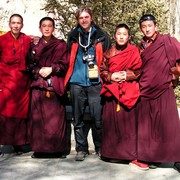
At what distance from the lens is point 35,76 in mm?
4164

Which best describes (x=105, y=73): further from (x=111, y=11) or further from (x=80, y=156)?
(x=111, y=11)

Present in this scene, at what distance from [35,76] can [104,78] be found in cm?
86

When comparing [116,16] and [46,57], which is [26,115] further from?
[116,16]

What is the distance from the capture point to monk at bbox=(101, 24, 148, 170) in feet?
12.6

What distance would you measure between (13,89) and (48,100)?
457mm

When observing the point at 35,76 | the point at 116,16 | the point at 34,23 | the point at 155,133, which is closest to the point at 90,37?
the point at 35,76

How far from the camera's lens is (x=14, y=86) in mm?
4242

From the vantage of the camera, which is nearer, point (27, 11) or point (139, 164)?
point (139, 164)

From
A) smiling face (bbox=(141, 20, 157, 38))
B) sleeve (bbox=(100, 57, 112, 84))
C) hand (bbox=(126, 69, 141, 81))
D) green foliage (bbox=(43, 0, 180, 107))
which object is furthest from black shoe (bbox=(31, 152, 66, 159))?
green foliage (bbox=(43, 0, 180, 107))

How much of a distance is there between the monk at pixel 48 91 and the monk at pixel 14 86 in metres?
0.11

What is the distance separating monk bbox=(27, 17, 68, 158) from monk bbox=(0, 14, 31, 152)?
0.11 m

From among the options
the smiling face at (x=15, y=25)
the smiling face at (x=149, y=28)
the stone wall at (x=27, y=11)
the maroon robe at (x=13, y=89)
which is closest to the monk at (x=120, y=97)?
the smiling face at (x=149, y=28)

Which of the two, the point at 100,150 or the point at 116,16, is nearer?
the point at 100,150

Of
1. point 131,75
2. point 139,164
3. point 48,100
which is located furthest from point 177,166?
point 48,100
